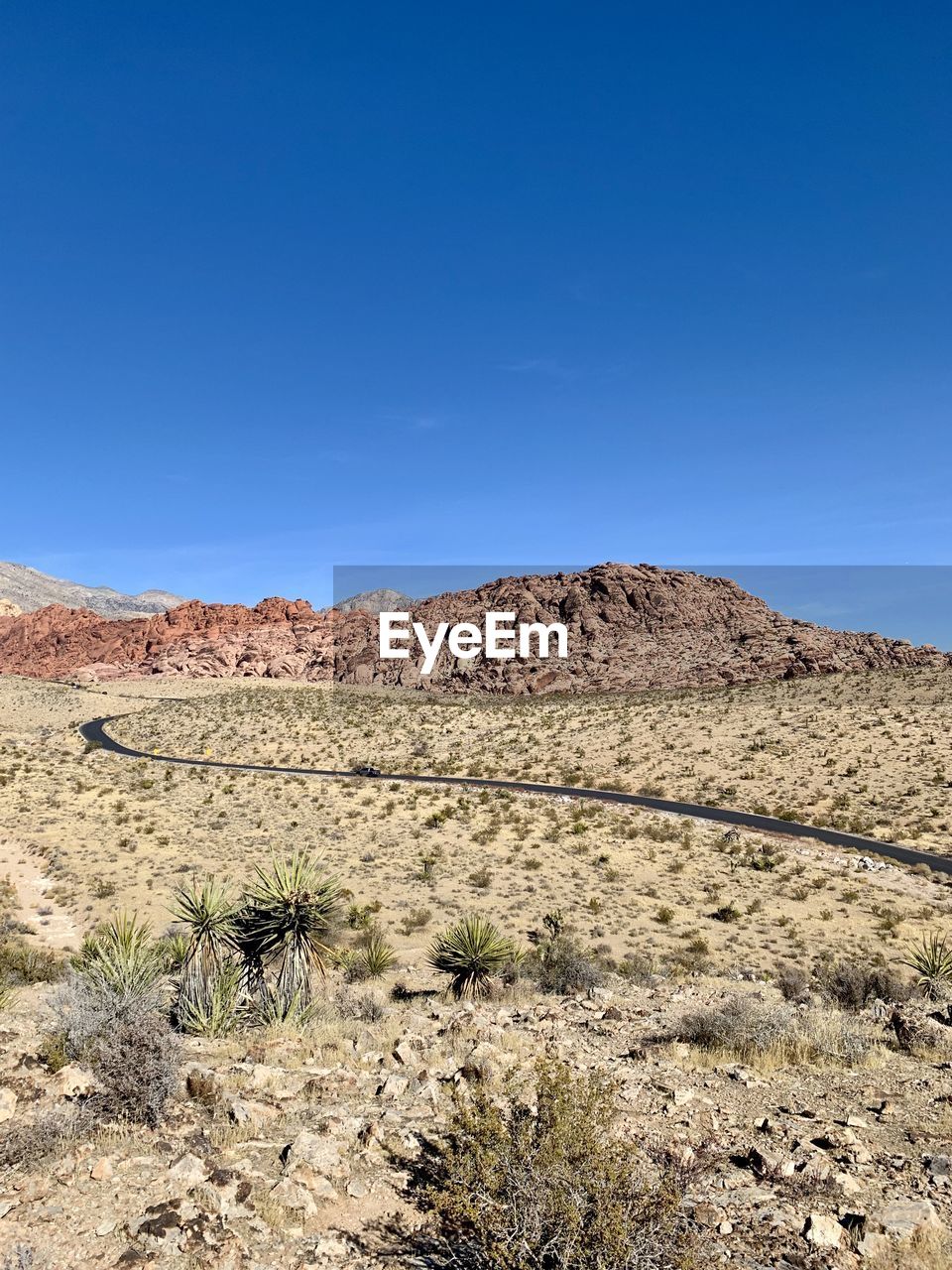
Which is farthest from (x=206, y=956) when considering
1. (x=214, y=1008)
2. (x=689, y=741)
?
(x=689, y=741)

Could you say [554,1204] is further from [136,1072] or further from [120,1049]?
[120,1049]

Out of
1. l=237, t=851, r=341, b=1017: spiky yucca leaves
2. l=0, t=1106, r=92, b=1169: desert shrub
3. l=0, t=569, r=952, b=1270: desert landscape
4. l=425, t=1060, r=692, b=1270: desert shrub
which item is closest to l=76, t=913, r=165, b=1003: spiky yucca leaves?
l=0, t=569, r=952, b=1270: desert landscape

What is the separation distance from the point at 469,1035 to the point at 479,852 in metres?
17.1

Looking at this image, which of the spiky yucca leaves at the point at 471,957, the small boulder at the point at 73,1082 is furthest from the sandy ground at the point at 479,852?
the small boulder at the point at 73,1082

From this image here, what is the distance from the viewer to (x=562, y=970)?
1281 cm

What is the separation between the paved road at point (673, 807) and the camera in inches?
1046

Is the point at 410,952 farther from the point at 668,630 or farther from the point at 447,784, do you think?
the point at 668,630

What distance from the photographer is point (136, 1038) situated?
677 centimetres

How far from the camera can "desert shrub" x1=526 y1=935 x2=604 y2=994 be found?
12.0 meters

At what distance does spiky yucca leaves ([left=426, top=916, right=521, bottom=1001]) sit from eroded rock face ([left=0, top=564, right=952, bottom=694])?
72981 mm

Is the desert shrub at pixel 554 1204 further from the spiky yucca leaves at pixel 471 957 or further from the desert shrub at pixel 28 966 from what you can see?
the desert shrub at pixel 28 966

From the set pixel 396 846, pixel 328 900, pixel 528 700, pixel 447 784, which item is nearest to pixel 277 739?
pixel 447 784

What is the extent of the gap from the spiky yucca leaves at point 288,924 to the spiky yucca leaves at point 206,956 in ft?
1.15

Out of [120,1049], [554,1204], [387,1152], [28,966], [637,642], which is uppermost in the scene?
[637,642]
